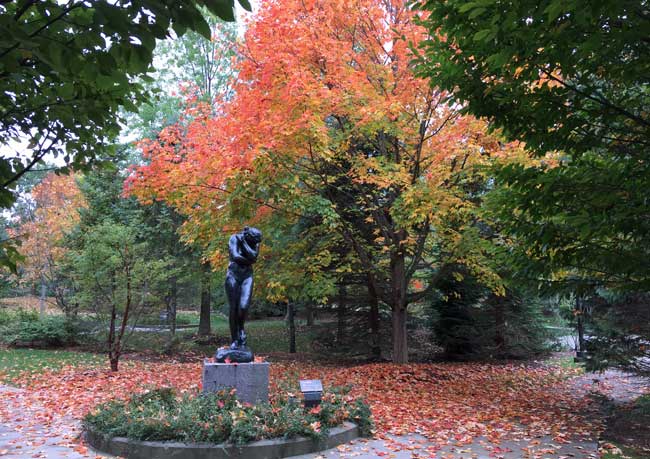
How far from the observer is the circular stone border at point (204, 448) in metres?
5.40

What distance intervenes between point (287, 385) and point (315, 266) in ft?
13.4

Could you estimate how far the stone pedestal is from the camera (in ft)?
23.2

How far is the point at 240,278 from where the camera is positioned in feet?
25.8

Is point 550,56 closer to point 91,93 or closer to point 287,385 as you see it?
point 91,93

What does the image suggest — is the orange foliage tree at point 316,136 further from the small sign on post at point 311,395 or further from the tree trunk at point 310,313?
the tree trunk at point 310,313

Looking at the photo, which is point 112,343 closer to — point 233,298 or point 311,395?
point 233,298

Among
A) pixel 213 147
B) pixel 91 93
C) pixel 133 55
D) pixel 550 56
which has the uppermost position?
pixel 213 147

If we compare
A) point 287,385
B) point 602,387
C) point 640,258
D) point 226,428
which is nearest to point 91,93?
point 226,428

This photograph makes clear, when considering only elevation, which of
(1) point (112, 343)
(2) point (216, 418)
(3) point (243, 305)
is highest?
(3) point (243, 305)

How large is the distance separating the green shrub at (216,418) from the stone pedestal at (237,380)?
0.90ft

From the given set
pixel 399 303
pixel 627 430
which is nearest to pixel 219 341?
pixel 399 303

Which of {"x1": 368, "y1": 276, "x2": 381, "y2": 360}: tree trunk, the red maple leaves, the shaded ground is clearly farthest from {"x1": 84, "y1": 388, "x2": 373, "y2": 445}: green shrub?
{"x1": 368, "y1": 276, "x2": 381, "y2": 360}: tree trunk

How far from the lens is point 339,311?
15898 millimetres

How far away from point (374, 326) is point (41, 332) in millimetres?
12499
